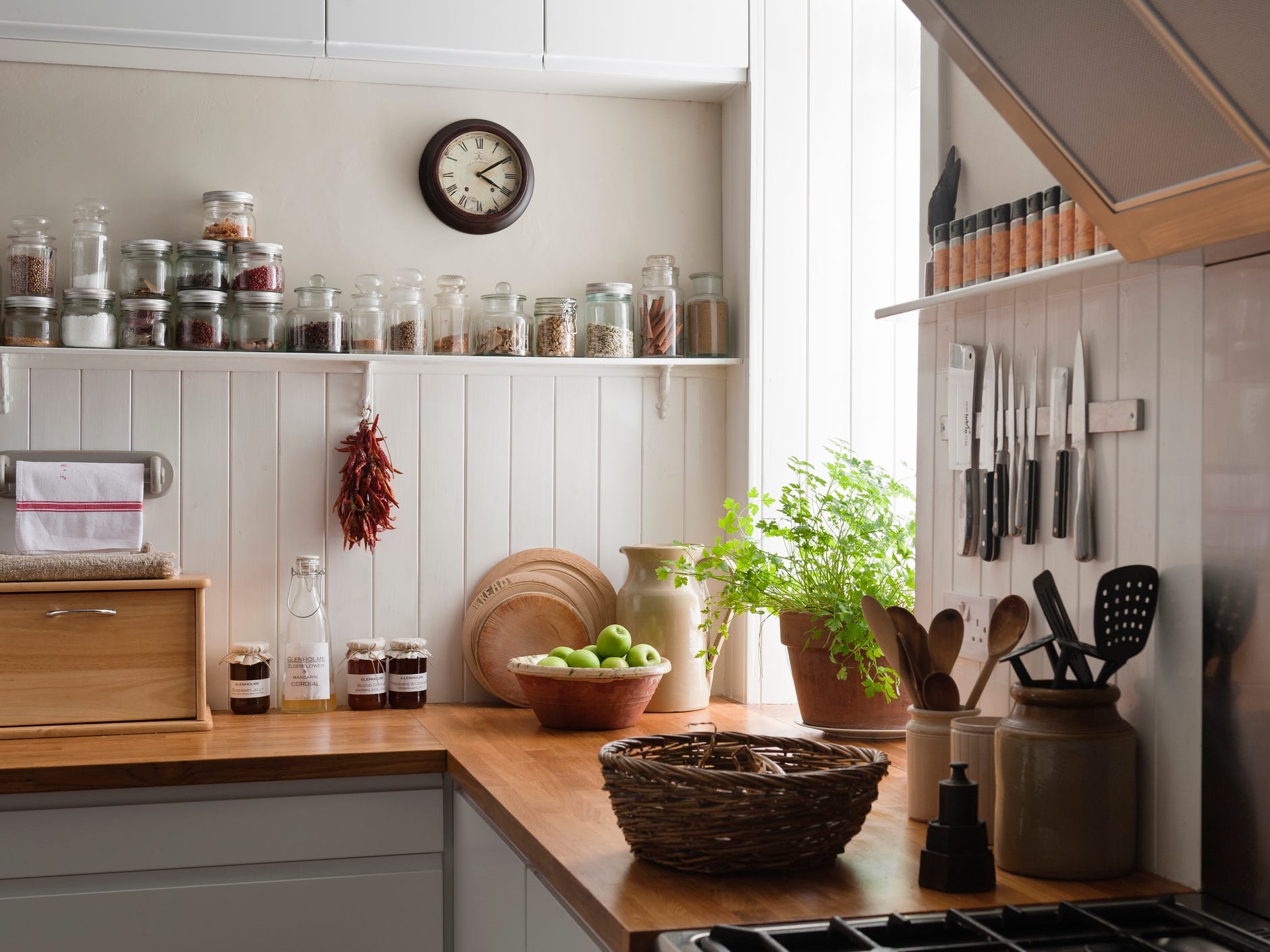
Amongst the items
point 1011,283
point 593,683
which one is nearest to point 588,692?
point 593,683

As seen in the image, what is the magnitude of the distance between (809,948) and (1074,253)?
0.86 metres

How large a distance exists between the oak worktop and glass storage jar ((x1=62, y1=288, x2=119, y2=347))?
30.9 inches

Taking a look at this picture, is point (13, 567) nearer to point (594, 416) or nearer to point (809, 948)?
point (594, 416)

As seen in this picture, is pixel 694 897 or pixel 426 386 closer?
pixel 694 897

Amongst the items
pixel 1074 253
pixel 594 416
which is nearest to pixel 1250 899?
pixel 1074 253

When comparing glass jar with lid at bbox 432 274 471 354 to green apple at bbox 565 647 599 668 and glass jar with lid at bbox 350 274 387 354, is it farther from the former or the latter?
green apple at bbox 565 647 599 668

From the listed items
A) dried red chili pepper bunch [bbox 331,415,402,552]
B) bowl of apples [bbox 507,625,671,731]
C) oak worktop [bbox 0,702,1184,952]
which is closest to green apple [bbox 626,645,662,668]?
bowl of apples [bbox 507,625,671,731]

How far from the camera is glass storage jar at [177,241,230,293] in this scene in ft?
8.39

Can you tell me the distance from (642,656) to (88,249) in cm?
138

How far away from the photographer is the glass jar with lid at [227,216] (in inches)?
102

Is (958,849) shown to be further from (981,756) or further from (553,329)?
(553,329)

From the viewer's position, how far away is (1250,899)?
1.33 m

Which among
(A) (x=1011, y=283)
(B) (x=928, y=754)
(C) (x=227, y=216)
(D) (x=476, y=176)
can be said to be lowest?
(B) (x=928, y=754)

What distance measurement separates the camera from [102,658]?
2.33m
